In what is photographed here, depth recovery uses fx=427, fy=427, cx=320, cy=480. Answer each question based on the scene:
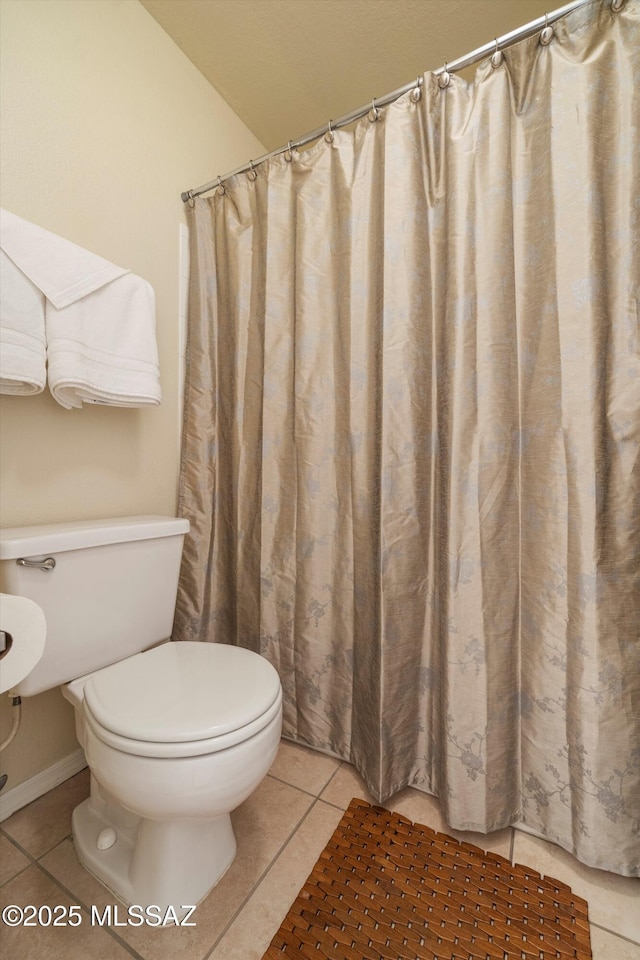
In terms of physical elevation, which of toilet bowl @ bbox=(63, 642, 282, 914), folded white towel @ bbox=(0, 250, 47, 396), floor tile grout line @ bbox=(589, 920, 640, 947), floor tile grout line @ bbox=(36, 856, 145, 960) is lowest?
floor tile grout line @ bbox=(589, 920, 640, 947)

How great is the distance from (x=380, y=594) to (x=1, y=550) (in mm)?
863

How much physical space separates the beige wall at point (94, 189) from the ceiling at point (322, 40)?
10 centimetres

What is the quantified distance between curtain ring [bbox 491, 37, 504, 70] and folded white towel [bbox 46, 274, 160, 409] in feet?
3.39

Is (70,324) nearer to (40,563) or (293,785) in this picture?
(40,563)

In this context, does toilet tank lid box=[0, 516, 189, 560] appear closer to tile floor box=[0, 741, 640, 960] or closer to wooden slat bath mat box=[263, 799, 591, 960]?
tile floor box=[0, 741, 640, 960]

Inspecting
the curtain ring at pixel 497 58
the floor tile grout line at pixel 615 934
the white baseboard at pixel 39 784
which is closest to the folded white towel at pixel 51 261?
the curtain ring at pixel 497 58

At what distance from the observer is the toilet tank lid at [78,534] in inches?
35.3

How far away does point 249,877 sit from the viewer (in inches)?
37.3

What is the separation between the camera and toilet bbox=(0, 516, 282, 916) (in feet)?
2.47

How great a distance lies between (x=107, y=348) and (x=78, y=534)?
497 millimetres

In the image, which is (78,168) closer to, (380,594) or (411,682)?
(380,594)

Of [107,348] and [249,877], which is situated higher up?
[107,348]

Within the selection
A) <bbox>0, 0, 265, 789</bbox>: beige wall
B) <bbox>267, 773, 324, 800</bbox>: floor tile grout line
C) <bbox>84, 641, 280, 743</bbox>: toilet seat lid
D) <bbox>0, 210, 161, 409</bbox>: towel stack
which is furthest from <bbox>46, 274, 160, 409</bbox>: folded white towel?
<bbox>267, 773, 324, 800</bbox>: floor tile grout line

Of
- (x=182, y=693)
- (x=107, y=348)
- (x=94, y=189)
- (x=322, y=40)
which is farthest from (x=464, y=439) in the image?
(x=322, y=40)
